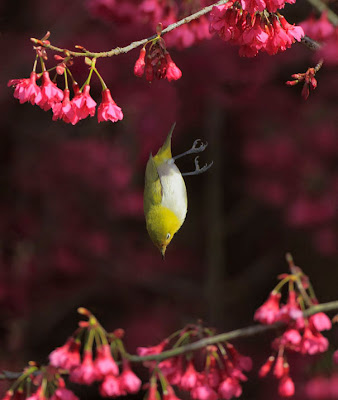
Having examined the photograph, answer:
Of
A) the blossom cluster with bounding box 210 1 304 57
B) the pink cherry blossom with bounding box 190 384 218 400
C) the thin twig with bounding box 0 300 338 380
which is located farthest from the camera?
the pink cherry blossom with bounding box 190 384 218 400

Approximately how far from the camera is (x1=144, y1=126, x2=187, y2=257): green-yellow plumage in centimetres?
260

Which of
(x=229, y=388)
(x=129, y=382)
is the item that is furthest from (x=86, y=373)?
(x=229, y=388)

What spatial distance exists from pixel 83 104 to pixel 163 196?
0.57 meters

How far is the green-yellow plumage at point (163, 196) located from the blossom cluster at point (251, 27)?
0.51 m

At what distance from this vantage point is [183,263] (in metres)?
6.02

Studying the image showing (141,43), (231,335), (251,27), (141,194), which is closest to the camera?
(141,43)

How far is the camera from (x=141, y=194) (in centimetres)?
535

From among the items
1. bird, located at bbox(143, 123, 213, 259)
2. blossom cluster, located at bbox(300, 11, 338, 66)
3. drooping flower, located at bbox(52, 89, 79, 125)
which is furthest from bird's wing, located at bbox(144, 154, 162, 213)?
blossom cluster, located at bbox(300, 11, 338, 66)

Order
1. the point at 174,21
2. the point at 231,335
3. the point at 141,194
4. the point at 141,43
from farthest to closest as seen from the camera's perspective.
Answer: the point at 141,194 < the point at 174,21 < the point at 231,335 < the point at 141,43

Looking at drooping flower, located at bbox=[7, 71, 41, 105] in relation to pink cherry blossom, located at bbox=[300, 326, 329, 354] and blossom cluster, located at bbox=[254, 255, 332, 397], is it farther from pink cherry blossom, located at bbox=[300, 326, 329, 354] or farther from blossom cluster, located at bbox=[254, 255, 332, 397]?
pink cherry blossom, located at bbox=[300, 326, 329, 354]

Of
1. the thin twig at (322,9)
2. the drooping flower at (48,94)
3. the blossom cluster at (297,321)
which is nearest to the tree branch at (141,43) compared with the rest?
the thin twig at (322,9)

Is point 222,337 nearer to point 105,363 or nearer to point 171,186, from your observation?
point 105,363

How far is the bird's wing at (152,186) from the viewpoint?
103 inches

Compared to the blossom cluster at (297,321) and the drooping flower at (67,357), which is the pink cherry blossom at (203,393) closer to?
the blossom cluster at (297,321)
